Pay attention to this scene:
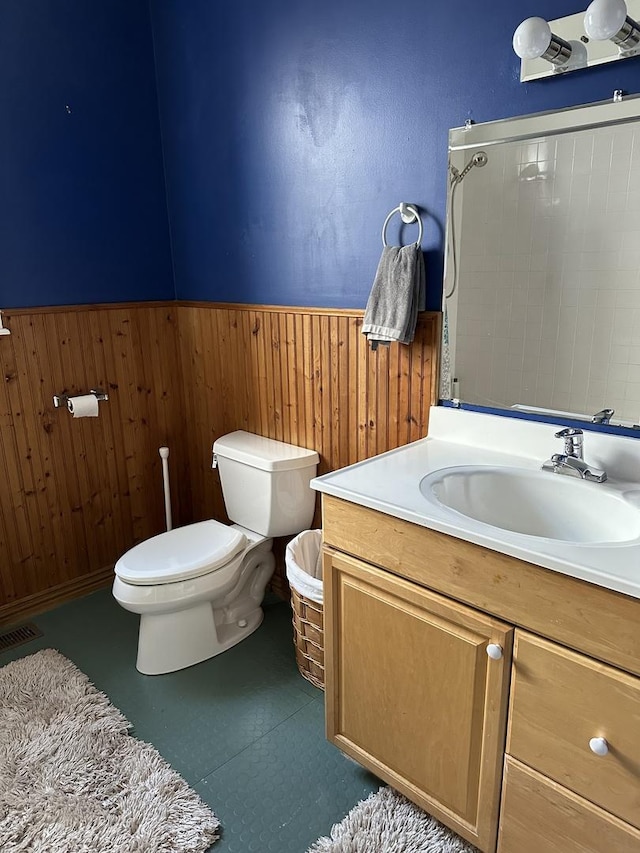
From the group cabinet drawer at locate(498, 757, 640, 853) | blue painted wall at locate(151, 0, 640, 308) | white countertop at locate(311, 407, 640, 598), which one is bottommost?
cabinet drawer at locate(498, 757, 640, 853)

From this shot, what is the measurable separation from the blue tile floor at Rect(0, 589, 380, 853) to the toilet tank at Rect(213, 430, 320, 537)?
428 millimetres

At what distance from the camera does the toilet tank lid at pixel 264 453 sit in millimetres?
2180

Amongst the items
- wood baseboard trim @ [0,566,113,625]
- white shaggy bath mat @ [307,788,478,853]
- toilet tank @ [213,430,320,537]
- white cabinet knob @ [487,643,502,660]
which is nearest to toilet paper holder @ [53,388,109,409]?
toilet tank @ [213,430,320,537]

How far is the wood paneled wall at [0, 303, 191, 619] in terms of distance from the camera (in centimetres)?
236

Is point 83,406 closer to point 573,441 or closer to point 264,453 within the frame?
point 264,453

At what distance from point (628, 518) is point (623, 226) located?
68 cm

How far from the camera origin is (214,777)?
169 cm

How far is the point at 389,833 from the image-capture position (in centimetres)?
149

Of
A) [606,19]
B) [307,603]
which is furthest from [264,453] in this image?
[606,19]

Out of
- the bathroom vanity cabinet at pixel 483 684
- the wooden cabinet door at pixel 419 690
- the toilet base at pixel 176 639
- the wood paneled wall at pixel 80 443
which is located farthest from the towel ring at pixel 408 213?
the toilet base at pixel 176 639

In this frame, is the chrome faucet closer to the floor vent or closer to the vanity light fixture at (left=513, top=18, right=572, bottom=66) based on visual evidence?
the vanity light fixture at (left=513, top=18, right=572, bottom=66)

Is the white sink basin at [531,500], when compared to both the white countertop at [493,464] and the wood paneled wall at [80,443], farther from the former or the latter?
the wood paneled wall at [80,443]

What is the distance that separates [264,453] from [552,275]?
1160 millimetres

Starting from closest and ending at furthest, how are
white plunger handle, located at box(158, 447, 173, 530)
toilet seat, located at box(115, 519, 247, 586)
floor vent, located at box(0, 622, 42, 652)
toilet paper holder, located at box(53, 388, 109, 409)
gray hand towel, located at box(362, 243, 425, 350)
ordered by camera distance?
gray hand towel, located at box(362, 243, 425, 350) → toilet seat, located at box(115, 519, 247, 586) → floor vent, located at box(0, 622, 42, 652) → toilet paper holder, located at box(53, 388, 109, 409) → white plunger handle, located at box(158, 447, 173, 530)
